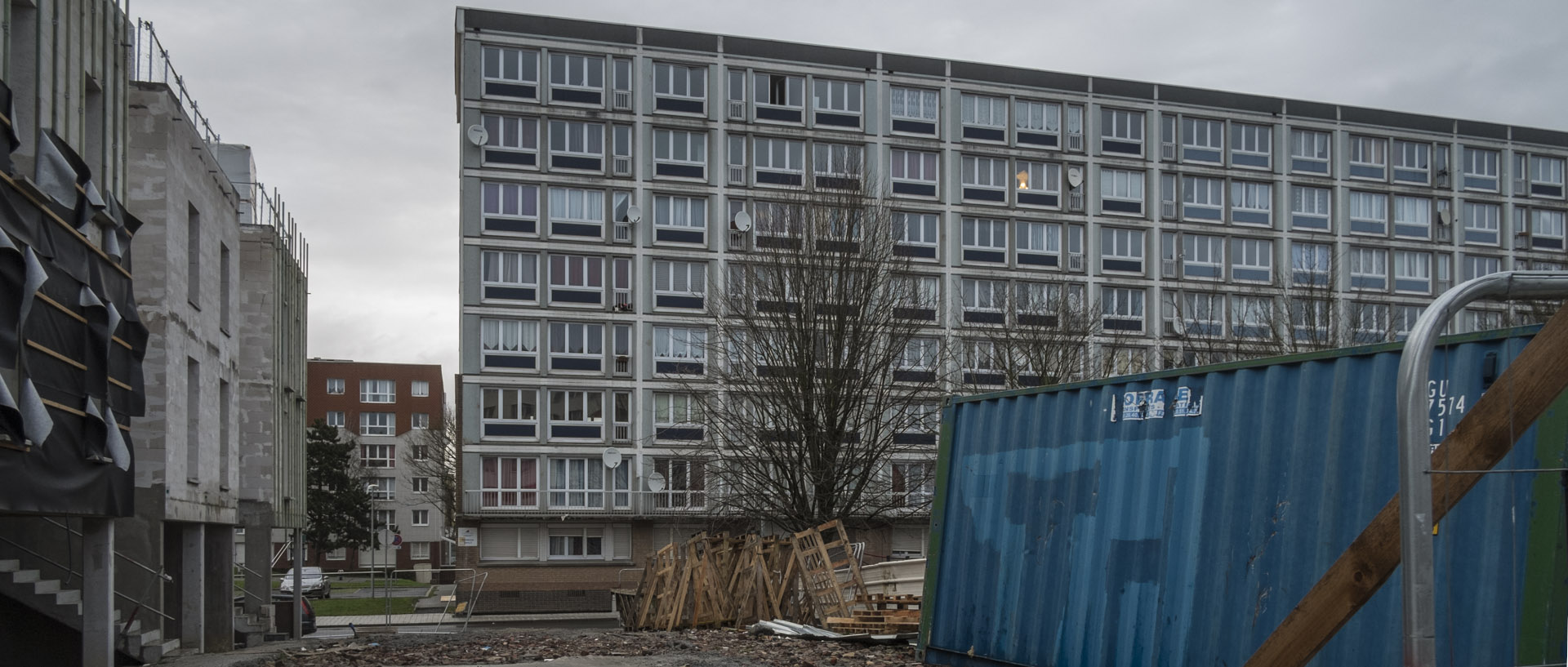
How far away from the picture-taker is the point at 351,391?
94.1 meters

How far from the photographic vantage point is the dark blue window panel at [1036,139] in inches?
2180

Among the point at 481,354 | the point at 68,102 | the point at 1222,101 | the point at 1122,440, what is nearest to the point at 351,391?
the point at 481,354

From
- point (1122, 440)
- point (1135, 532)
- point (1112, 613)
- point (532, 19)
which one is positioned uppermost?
point (532, 19)

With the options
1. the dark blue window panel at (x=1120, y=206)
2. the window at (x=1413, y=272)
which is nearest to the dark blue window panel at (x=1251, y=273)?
the dark blue window panel at (x=1120, y=206)

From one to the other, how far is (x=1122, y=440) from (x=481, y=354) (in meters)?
40.5

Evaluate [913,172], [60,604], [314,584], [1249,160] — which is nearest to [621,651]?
[60,604]

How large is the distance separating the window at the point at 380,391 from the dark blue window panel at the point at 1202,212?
194 feet

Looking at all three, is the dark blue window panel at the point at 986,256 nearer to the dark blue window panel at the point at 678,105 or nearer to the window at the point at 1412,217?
the dark blue window panel at the point at 678,105

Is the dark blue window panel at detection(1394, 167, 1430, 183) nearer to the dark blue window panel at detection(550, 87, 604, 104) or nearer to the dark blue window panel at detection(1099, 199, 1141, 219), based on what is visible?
the dark blue window panel at detection(1099, 199, 1141, 219)

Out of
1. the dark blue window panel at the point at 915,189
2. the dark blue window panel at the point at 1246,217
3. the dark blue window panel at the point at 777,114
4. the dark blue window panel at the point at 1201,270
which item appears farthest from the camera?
the dark blue window panel at the point at 1246,217

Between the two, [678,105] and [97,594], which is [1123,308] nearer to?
[678,105]

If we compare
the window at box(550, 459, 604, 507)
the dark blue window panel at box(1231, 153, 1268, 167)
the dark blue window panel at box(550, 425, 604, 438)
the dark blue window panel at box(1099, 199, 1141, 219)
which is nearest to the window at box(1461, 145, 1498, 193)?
the dark blue window panel at box(1231, 153, 1268, 167)

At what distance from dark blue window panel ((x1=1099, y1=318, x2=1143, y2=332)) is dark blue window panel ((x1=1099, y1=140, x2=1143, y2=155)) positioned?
7181mm

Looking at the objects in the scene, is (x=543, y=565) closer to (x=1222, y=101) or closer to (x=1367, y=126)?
(x=1222, y=101)
